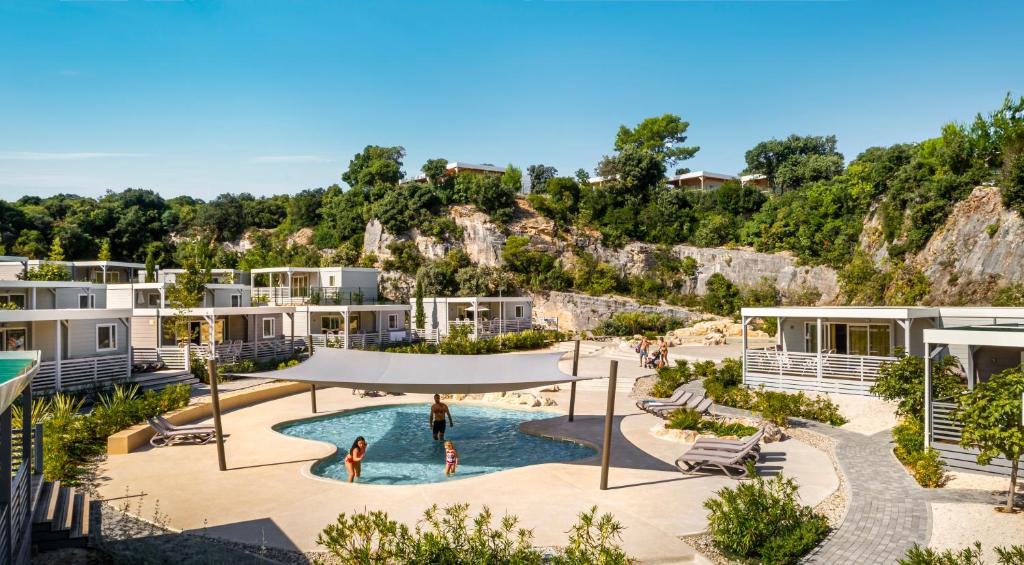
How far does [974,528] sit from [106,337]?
24064 mm

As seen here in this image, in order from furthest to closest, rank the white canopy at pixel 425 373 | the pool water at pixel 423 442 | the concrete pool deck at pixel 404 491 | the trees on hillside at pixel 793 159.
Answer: the trees on hillside at pixel 793 159, the pool water at pixel 423 442, the white canopy at pixel 425 373, the concrete pool deck at pixel 404 491

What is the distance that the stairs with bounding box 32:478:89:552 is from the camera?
Answer: 737 centimetres

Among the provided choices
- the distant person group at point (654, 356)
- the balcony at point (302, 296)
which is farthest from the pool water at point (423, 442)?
the balcony at point (302, 296)

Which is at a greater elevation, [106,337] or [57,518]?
[106,337]

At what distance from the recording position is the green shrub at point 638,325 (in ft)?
122

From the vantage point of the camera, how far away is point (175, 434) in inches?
538

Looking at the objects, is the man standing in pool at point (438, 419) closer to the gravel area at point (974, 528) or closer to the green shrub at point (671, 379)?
the green shrub at point (671, 379)

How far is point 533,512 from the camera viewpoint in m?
9.05

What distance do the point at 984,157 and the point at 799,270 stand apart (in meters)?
11.6

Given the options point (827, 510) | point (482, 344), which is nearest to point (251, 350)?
point (482, 344)

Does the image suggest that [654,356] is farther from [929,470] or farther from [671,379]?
A: [929,470]

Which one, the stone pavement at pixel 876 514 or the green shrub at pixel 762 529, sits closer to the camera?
the green shrub at pixel 762 529

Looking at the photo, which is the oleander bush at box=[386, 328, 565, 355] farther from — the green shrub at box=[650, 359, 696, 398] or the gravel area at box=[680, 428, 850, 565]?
the gravel area at box=[680, 428, 850, 565]

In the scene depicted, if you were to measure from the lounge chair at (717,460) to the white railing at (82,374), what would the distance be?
1723 cm
